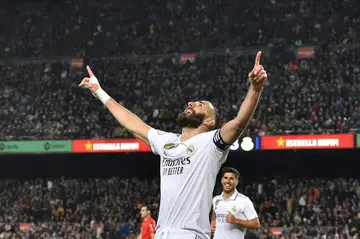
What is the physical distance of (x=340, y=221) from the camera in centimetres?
2314

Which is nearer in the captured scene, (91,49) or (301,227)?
(301,227)

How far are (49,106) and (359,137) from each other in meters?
14.0

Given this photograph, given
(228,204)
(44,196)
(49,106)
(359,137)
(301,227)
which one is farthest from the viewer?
(49,106)

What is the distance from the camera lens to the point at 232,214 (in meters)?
8.68

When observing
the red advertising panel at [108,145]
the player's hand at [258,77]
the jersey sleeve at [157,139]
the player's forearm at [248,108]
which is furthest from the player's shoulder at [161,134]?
the red advertising panel at [108,145]

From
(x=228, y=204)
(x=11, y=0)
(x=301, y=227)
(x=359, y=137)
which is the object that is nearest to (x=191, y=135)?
(x=228, y=204)

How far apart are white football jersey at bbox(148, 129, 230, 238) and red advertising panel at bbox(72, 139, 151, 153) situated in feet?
72.6

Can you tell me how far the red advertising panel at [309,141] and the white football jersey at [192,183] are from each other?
823 inches

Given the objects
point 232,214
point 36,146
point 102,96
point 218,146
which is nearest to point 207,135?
point 218,146

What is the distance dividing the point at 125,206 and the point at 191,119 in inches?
885

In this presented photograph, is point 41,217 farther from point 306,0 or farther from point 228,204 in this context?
point 228,204

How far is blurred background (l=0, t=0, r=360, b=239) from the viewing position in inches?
1009

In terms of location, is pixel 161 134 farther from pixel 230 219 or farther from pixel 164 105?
pixel 164 105

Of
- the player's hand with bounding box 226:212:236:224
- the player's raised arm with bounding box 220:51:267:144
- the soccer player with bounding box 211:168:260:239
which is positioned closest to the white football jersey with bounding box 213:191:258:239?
the soccer player with bounding box 211:168:260:239
